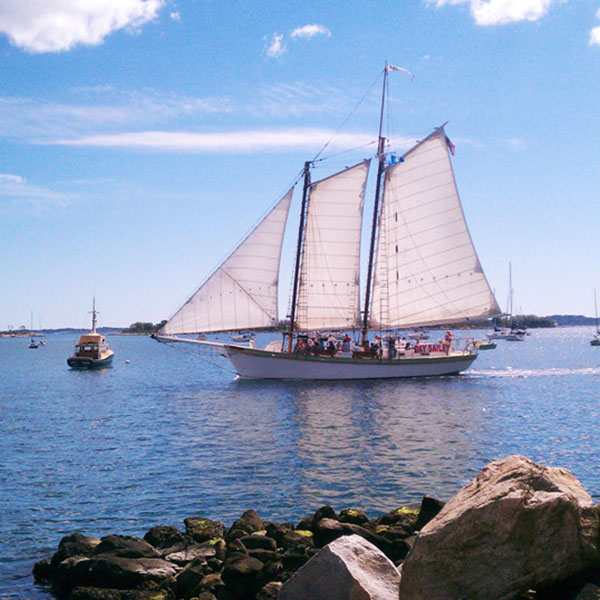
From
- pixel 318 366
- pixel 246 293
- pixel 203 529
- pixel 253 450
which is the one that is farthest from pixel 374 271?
pixel 203 529

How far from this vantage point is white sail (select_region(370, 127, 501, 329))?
59.9 meters

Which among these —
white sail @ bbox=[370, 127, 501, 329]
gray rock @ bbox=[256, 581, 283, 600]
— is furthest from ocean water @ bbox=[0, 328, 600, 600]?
white sail @ bbox=[370, 127, 501, 329]

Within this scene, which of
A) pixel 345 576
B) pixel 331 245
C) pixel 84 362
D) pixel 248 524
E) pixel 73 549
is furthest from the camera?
pixel 84 362

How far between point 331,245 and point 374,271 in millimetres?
4500

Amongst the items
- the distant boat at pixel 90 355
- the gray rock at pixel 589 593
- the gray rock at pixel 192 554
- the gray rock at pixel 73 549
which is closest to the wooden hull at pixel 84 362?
the distant boat at pixel 90 355

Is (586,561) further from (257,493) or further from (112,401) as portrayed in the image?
(112,401)

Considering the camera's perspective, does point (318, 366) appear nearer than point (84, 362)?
Yes

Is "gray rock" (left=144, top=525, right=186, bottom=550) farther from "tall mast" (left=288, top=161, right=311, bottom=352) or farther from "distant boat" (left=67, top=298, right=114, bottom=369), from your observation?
"distant boat" (left=67, top=298, right=114, bottom=369)

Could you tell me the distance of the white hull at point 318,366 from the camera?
60656 mm

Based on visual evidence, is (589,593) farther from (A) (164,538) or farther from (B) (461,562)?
(A) (164,538)

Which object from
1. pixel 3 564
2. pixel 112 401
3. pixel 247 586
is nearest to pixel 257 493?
pixel 3 564

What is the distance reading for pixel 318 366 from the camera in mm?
60625

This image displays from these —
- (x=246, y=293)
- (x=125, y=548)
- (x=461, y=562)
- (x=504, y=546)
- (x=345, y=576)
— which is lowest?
(x=125, y=548)

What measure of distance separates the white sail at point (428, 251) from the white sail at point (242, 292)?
9988mm
